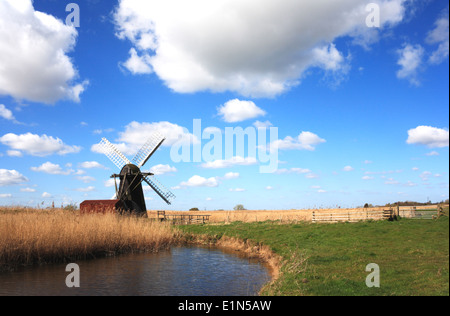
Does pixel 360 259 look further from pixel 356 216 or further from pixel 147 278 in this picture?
pixel 356 216

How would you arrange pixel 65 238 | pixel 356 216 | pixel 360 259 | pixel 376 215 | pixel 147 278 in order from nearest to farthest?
pixel 360 259 < pixel 147 278 < pixel 65 238 < pixel 376 215 < pixel 356 216

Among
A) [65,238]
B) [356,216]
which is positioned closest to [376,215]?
[356,216]

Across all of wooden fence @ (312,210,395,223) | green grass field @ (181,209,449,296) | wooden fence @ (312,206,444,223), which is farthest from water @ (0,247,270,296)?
wooden fence @ (312,206,444,223)

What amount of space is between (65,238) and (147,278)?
640cm

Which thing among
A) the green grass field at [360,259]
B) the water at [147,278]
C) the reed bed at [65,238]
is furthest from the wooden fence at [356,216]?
the reed bed at [65,238]

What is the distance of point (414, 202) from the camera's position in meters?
58.2

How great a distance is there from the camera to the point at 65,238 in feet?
56.9

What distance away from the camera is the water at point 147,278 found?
11766 mm

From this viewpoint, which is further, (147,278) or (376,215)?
(376,215)

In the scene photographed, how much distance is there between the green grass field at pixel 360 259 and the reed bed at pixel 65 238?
8.08 m

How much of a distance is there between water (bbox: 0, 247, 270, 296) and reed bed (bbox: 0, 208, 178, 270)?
0.98 meters

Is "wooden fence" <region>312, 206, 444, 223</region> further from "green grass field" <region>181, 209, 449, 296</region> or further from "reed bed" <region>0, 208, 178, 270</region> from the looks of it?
"reed bed" <region>0, 208, 178, 270</region>

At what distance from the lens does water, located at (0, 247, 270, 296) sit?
11766 mm
